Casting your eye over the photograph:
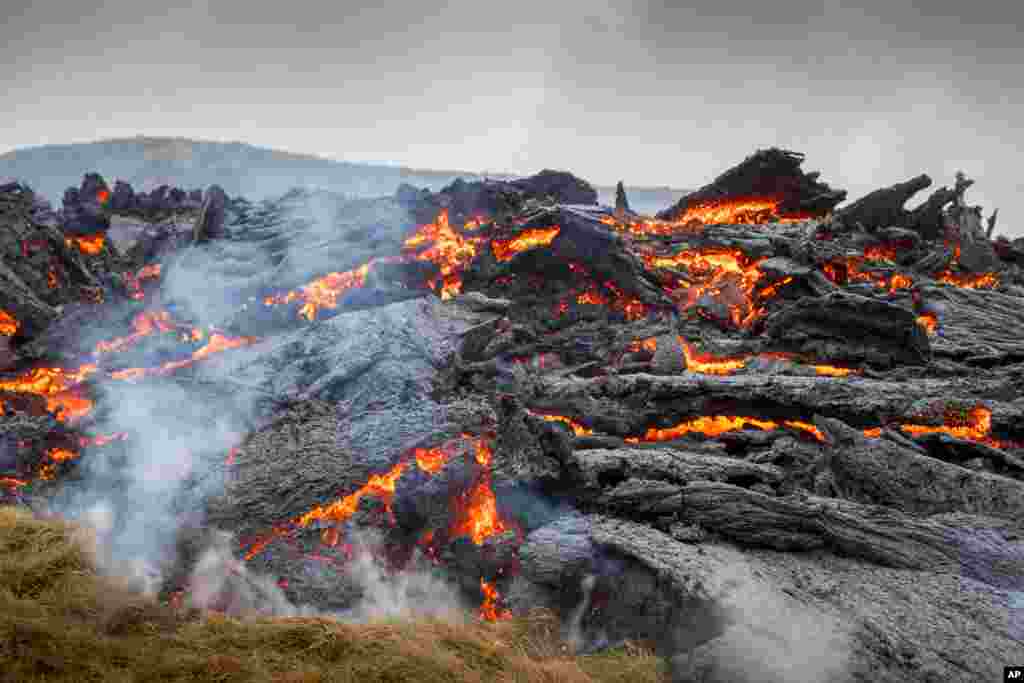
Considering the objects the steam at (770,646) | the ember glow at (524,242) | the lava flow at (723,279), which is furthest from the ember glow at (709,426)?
the ember glow at (524,242)

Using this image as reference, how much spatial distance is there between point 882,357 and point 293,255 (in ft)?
72.2

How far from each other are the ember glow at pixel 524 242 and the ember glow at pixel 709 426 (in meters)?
11.5

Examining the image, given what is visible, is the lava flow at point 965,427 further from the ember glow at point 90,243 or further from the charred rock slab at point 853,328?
the ember glow at point 90,243

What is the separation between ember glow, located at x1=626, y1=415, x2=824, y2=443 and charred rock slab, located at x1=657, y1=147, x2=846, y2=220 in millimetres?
20392

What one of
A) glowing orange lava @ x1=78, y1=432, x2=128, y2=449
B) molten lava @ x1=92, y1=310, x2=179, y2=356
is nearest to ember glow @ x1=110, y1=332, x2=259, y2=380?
molten lava @ x1=92, y1=310, x2=179, y2=356

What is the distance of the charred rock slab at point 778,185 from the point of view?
29.0 meters

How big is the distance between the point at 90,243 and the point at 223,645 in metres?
28.0

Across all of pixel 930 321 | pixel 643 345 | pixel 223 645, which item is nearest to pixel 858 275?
pixel 930 321

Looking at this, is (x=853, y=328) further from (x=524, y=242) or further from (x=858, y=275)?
(x=524, y=242)

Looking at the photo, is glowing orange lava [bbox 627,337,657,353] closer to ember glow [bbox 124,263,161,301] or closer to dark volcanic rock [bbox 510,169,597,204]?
dark volcanic rock [bbox 510,169,597,204]

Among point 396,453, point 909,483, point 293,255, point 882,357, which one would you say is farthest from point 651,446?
point 293,255

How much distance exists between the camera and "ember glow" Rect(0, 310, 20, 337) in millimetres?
16797

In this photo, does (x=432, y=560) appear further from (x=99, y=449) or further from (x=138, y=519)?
(x=99, y=449)

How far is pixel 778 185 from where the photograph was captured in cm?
2934
